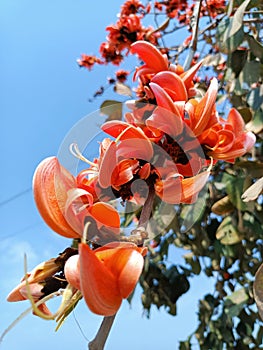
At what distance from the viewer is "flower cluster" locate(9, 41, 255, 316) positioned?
0.76 ft

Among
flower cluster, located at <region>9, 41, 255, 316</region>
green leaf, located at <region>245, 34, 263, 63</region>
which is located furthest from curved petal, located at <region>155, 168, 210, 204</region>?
green leaf, located at <region>245, 34, 263, 63</region>

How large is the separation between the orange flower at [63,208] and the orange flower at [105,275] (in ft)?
0.12

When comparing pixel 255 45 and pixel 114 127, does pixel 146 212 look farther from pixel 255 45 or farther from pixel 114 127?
pixel 255 45

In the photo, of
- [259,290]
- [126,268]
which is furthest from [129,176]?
[259,290]

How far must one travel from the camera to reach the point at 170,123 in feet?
1.17

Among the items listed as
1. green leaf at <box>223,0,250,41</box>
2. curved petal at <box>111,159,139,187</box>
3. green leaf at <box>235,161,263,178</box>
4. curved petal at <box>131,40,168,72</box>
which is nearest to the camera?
curved petal at <box>111,159,139,187</box>

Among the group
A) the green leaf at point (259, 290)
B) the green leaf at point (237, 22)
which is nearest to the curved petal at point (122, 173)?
the green leaf at point (259, 290)

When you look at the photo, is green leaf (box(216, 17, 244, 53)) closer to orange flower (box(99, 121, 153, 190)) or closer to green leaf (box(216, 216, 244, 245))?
green leaf (box(216, 216, 244, 245))

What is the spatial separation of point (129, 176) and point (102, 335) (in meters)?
0.13

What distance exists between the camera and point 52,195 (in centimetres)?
28

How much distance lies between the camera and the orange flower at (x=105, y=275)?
0.22m

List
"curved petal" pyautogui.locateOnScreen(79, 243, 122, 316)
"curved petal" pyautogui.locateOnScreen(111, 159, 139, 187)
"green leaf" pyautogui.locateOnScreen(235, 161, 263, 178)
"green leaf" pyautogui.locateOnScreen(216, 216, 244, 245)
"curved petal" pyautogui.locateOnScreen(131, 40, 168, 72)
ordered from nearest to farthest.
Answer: "curved petal" pyautogui.locateOnScreen(79, 243, 122, 316) < "curved petal" pyautogui.locateOnScreen(111, 159, 139, 187) < "curved petal" pyautogui.locateOnScreen(131, 40, 168, 72) < "green leaf" pyautogui.locateOnScreen(235, 161, 263, 178) < "green leaf" pyautogui.locateOnScreen(216, 216, 244, 245)

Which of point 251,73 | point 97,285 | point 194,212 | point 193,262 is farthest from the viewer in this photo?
A: point 193,262

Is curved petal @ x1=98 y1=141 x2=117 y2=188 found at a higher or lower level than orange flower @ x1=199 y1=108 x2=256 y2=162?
higher
